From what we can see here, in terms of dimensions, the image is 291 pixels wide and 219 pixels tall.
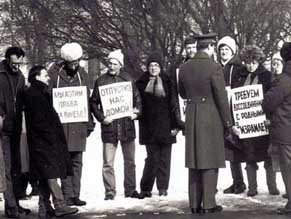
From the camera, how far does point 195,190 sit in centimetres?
956

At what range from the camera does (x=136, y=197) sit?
1052 cm

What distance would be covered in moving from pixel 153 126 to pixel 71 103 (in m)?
1.10

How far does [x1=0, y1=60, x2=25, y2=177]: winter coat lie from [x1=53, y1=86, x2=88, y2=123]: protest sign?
544 mm

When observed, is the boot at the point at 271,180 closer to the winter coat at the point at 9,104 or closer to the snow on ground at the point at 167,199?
the snow on ground at the point at 167,199

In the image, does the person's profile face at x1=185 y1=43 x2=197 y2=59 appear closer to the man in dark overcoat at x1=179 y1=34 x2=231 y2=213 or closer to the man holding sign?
the man holding sign

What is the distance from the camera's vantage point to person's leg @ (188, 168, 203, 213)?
31.4ft

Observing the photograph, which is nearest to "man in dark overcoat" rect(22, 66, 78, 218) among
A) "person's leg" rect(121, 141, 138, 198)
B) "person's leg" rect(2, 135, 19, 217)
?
"person's leg" rect(2, 135, 19, 217)

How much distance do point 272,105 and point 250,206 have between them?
Answer: 138 centimetres

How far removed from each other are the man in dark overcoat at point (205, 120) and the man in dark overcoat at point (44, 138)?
4.87ft

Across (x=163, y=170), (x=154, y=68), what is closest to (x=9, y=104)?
(x=154, y=68)

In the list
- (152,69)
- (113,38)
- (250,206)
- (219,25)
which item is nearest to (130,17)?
(113,38)

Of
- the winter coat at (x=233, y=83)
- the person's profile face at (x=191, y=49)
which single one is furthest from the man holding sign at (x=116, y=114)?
the winter coat at (x=233, y=83)

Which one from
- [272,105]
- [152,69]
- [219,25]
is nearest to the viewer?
[272,105]

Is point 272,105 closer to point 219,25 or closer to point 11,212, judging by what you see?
point 11,212
